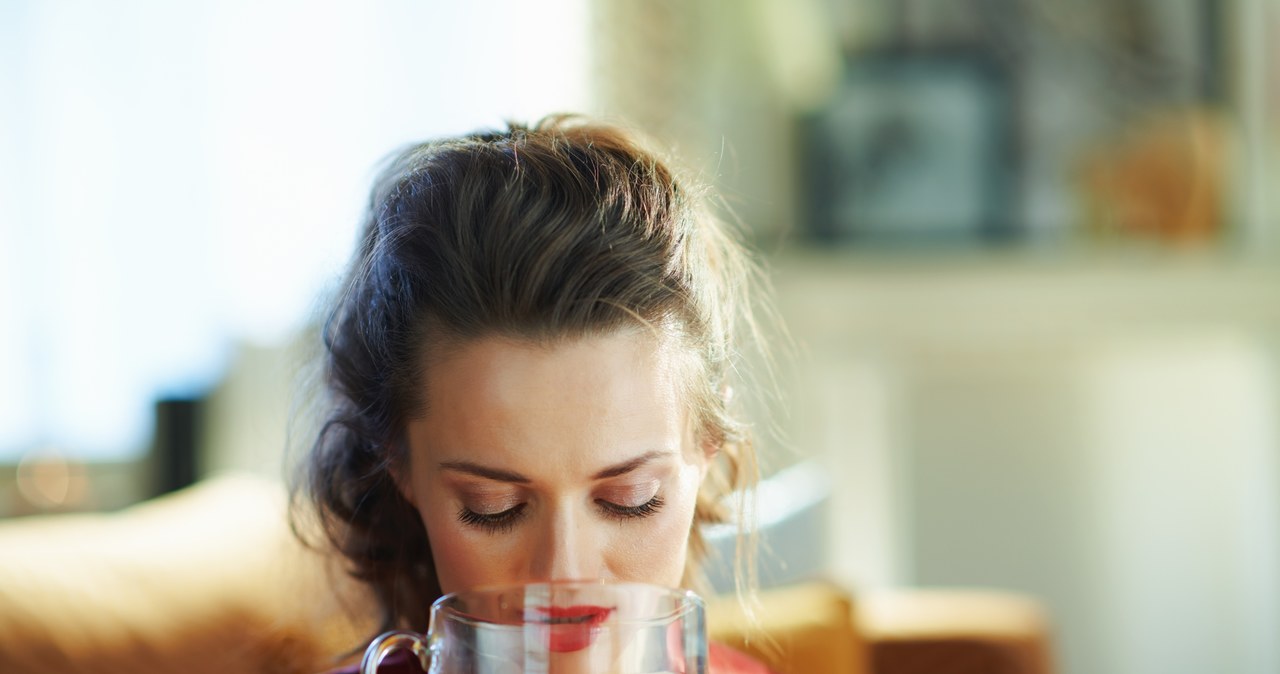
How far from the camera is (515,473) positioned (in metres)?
0.79

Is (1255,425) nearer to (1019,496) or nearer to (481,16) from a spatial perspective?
(1019,496)

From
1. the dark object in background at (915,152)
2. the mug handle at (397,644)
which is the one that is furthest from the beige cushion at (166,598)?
the dark object in background at (915,152)

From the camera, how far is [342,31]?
251cm

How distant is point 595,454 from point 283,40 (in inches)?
74.4

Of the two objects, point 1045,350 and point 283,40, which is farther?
point 1045,350

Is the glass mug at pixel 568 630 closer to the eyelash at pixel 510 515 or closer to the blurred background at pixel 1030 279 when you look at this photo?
the eyelash at pixel 510 515

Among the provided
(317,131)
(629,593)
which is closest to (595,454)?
(629,593)

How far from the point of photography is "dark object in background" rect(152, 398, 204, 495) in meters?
2.22

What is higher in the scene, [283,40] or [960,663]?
[283,40]

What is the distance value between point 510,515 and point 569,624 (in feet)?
0.61

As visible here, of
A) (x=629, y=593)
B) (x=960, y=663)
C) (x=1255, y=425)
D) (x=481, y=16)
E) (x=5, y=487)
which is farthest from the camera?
(x=1255, y=425)

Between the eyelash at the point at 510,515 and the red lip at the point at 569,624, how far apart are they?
0.17 meters

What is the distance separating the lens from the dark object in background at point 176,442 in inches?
87.4

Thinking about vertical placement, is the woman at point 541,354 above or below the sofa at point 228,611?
above
